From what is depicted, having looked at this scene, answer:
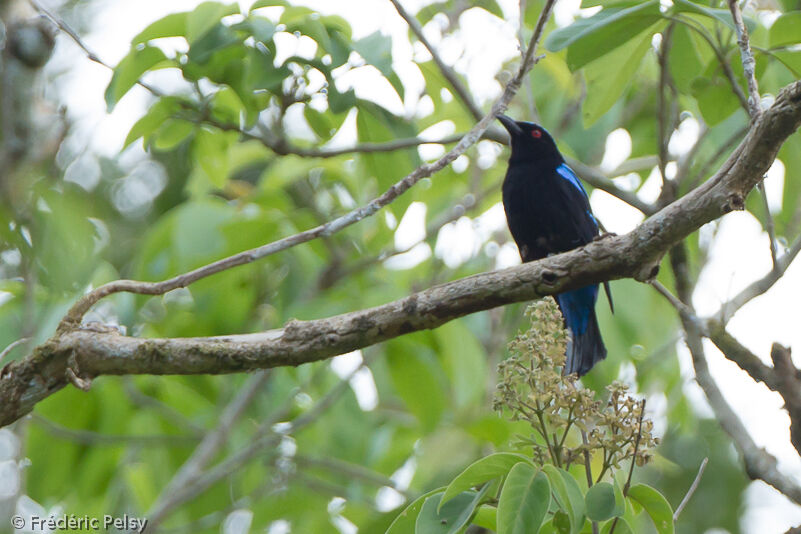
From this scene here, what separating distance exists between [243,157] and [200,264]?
1278 mm

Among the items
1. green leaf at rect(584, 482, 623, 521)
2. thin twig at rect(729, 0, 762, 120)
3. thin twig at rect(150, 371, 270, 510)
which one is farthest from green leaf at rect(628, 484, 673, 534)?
thin twig at rect(150, 371, 270, 510)

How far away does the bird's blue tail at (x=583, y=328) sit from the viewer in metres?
3.85

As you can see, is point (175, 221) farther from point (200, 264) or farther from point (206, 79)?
point (206, 79)

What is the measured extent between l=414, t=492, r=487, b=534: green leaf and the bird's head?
9.36ft

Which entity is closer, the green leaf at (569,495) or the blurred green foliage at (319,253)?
the green leaf at (569,495)

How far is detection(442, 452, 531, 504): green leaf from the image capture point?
198 cm

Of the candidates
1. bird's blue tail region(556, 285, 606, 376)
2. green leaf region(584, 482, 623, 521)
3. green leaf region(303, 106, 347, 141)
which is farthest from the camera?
bird's blue tail region(556, 285, 606, 376)

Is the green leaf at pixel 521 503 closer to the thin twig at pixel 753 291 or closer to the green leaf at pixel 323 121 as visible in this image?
the thin twig at pixel 753 291

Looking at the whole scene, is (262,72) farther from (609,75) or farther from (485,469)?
(485,469)

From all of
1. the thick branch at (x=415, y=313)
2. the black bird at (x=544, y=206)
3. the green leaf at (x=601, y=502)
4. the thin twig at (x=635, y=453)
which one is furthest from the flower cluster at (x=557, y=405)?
the black bird at (x=544, y=206)

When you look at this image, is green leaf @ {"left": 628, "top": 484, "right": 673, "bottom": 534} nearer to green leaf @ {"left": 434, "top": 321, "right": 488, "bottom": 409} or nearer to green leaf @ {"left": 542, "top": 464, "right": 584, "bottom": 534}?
green leaf @ {"left": 542, "top": 464, "right": 584, "bottom": 534}

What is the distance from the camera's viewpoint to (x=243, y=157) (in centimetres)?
491

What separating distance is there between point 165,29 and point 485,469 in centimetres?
187

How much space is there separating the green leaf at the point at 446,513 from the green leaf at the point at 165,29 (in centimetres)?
181
